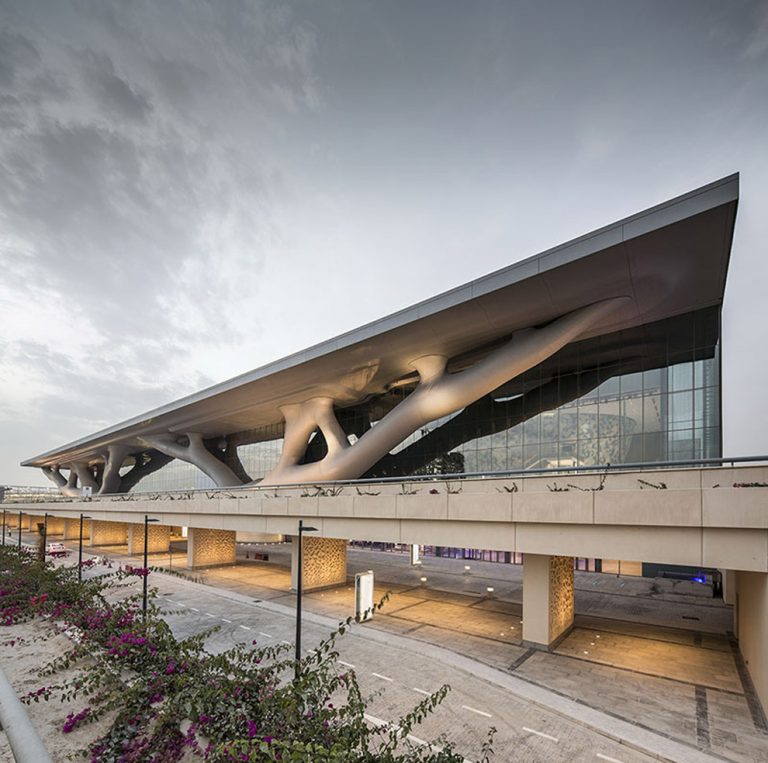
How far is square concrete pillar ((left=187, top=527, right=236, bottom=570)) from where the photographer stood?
102 ft

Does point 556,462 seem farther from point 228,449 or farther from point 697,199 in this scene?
point 228,449

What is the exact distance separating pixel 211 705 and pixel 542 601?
11313mm

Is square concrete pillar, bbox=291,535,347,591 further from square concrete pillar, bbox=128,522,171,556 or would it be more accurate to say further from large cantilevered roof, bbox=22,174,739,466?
square concrete pillar, bbox=128,522,171,556

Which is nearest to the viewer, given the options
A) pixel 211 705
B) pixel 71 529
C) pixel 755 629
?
pixel 211 705

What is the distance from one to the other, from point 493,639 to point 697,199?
51.9 ft

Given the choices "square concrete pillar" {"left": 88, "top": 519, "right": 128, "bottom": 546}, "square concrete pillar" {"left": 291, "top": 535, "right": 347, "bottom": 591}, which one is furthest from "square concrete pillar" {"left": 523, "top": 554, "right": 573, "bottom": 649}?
"square concrete pillar" {"left": 88, "top": 519, "right": 128, "bottom": 546}

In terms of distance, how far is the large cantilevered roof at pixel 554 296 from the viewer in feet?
53.5

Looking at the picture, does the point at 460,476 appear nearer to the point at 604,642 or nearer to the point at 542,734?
the point at 542,734

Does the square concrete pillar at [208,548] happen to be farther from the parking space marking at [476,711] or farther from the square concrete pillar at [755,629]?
the square concrete pillar at [755,629]

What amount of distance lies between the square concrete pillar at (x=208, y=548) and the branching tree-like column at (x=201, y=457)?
1136 centimetres

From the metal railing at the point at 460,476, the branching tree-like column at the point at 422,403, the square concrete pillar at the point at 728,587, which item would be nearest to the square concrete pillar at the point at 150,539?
the metal railing at the point at 460,476

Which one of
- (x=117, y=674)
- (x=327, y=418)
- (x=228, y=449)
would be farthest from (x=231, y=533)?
(x=117, y=674)

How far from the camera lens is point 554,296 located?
20000 millimetres

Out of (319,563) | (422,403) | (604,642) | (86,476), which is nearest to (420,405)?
(422,403)
